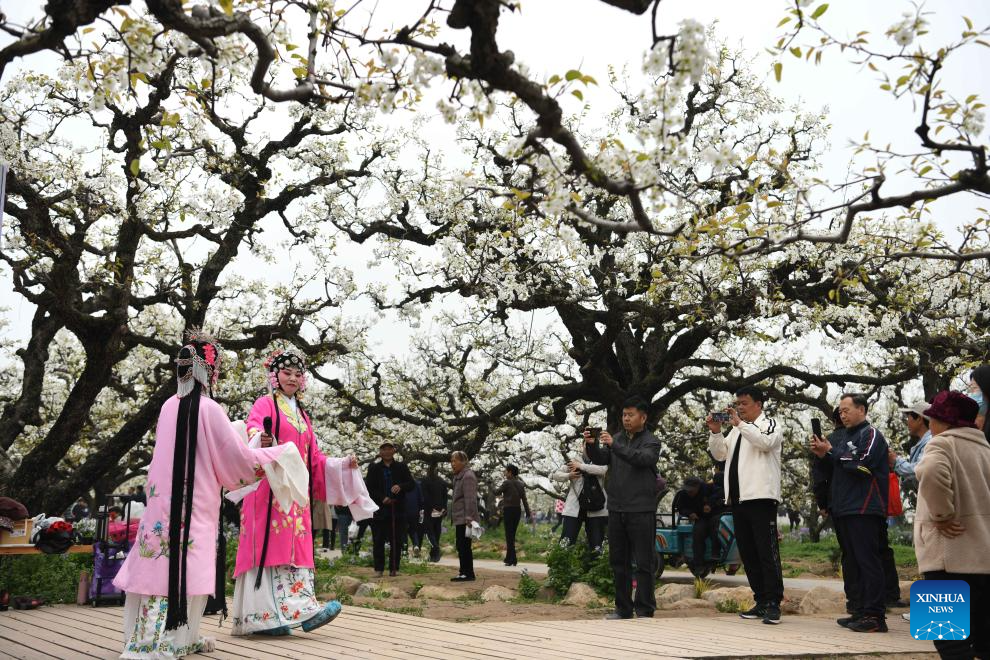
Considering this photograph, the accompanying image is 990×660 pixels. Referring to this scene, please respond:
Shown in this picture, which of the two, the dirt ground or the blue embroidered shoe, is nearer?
the blue embroidered shoe

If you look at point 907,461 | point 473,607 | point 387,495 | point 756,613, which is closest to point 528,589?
point 473,607

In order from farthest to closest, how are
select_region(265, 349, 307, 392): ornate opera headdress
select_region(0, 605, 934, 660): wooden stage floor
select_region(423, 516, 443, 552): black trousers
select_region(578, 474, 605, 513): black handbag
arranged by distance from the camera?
1. select_region(423, 516, 443, 552): black trousers
2. select_region(578, 474, 605, 513): black handbag
3. select_region(265, 349, 307, 392): ornate opera headdress
4. select_region(0, 605, 934, 660): wooden stage floor

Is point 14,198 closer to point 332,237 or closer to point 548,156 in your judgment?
point 332,237

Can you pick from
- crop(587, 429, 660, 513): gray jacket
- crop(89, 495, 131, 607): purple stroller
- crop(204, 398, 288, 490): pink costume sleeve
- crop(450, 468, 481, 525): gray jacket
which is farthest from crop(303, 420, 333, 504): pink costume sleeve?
crop(450, 468, 481, 525): gray jacket

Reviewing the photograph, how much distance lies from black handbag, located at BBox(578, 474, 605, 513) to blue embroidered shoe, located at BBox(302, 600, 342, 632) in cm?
564

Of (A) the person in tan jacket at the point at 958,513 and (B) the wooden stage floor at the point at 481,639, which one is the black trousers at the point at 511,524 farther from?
(A) the person in tan jacket at the point at 958,513

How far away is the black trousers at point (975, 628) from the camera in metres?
4.55

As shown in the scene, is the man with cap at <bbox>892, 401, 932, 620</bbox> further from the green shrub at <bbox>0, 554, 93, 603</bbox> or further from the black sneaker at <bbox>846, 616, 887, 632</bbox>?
the green shrub at <bbox>0, 554, 93, 603</bbox>

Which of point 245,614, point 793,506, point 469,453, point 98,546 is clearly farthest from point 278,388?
point 793,506

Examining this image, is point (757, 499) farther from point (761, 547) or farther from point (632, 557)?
point (632, 557)

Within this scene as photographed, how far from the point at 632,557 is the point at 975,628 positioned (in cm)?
323

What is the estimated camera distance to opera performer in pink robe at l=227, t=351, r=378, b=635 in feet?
19.3

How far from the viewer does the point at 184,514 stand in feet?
16.8

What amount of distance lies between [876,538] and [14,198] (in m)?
10.5
